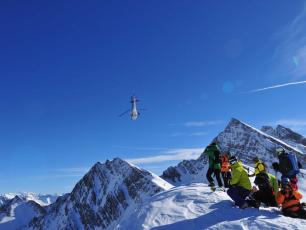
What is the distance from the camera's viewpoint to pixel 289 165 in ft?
70.9

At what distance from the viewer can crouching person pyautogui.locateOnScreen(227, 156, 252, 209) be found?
1850cm

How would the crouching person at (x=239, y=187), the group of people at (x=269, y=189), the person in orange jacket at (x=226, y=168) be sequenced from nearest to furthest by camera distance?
the group of people at (x=269, y=189) → the crouching person at (x=239, y=187) → the person in orange jacket at (x=226, y=168)

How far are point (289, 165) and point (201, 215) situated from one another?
268 inches

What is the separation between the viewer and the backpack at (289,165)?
2152 centimetres

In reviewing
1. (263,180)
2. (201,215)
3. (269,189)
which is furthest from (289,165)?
(201,215)

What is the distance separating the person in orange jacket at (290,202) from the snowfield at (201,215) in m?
0.49

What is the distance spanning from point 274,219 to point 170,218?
4.68 m

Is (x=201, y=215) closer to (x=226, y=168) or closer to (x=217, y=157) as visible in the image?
(x=226, y=168)

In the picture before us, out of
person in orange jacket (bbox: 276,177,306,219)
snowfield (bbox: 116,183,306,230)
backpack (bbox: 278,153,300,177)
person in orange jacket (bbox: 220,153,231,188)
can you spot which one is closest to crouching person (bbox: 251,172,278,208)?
snowfield (bbox: 116,183,306,230)

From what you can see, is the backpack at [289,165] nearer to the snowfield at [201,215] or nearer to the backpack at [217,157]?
the snowfield at [201,215]

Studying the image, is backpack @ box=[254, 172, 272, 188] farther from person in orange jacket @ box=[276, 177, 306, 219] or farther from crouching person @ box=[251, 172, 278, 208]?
person in orange jacket @ box=[276, 177, 306, 219]

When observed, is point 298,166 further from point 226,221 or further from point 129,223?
point 129,223

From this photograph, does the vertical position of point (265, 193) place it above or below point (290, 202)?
above

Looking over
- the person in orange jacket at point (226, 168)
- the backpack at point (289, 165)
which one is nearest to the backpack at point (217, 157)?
the person in orange jacket at point (226, 168)
